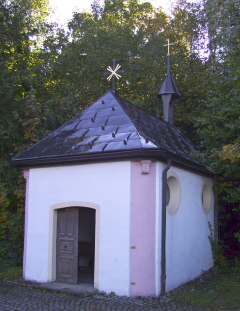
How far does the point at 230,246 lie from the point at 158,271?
19.0 ft

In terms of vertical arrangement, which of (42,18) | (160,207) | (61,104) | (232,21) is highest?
(42,18)

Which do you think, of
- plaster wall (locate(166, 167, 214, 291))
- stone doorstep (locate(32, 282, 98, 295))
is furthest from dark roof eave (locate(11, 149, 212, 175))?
stone doorstep (locate(32, 282, 98, 295))

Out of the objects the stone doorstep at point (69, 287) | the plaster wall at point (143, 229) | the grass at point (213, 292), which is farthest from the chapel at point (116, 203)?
the grass at point (213, 292)

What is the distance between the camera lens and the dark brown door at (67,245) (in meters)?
9.38

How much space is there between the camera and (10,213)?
12969 mm

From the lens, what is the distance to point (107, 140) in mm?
9258

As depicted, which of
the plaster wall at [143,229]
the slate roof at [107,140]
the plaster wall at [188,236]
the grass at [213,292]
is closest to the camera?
the grass at [213,292]

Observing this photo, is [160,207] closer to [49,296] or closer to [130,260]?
[130,260]

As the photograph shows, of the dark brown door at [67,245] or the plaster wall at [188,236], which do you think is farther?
the dark brown door at [67,245]

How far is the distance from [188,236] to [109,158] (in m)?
3.25

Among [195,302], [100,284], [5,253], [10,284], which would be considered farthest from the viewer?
[5,253]

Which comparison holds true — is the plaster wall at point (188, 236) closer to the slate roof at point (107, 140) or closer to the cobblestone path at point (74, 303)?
the slate roof at point (107, 140)

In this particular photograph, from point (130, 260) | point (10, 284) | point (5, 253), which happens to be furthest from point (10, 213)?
point (130, 260)

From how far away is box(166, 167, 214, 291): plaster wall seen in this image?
30.0ft
